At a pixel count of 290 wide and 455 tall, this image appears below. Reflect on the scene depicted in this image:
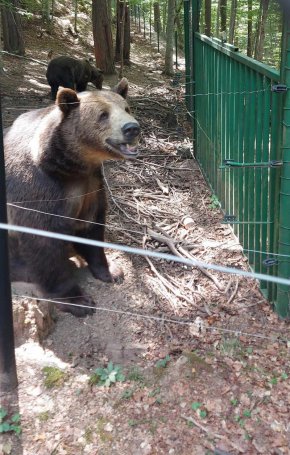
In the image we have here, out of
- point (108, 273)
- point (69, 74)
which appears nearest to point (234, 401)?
point (108, 273)

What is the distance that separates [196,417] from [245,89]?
2.82m

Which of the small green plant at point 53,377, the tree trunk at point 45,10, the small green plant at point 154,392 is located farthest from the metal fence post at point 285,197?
the tree trunk at point 45,10

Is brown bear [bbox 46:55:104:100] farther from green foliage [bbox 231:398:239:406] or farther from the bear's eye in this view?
green foliage [bbox 231:398:239:406]

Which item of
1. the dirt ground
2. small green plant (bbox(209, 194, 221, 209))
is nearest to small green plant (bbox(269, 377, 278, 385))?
the dirt ground

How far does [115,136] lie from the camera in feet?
13.7

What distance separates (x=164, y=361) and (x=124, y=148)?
1615 mm

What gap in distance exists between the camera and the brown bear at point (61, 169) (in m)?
4.23

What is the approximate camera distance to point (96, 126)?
13.9 feet

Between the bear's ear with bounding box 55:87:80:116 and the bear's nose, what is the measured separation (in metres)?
0.48

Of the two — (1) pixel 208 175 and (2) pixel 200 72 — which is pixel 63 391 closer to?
(1) pixel 208 175

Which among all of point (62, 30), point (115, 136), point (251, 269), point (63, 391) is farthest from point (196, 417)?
point (62, 30)

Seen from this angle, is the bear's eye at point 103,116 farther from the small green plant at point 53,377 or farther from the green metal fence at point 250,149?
the small green plant at point 53,377

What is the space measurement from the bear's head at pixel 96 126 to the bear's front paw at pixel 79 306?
3.68ft

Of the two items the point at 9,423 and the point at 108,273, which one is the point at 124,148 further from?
the point at 9,423
